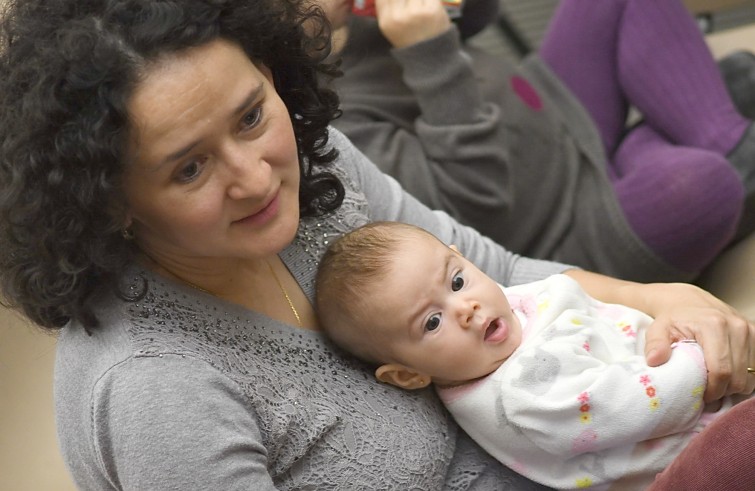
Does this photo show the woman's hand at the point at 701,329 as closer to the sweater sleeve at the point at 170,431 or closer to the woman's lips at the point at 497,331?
the woman's lips at the point at 497,331

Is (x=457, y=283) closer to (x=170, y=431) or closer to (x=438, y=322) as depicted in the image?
(x=438, y=322)

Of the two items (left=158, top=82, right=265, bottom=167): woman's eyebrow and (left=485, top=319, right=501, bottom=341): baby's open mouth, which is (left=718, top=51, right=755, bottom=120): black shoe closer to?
(left=485, top=319, right=501, bottom=341): baby's open mouth

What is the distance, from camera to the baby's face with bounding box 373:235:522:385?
1.16 m

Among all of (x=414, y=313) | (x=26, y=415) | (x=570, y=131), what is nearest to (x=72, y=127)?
(x=414, y=313)

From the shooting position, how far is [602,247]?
1.82 metres

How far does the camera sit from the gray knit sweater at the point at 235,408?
946mm

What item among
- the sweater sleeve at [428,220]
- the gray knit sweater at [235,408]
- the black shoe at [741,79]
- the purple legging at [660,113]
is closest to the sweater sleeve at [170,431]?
the gray knit sweater at [235,408]

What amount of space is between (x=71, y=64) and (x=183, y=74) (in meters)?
0.11

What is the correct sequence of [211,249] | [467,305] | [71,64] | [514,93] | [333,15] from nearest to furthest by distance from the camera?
[71,64] → [211,249] → [467,305] → [333,15] → [514,93]

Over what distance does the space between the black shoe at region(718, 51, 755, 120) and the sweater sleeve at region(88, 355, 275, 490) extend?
1.43 metres

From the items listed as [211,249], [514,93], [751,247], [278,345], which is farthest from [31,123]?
[751,247]

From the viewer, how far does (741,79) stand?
2016 millimetres

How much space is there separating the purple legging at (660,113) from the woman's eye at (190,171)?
3.45ft

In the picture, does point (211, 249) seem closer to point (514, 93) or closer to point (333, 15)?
point (333, 15)
